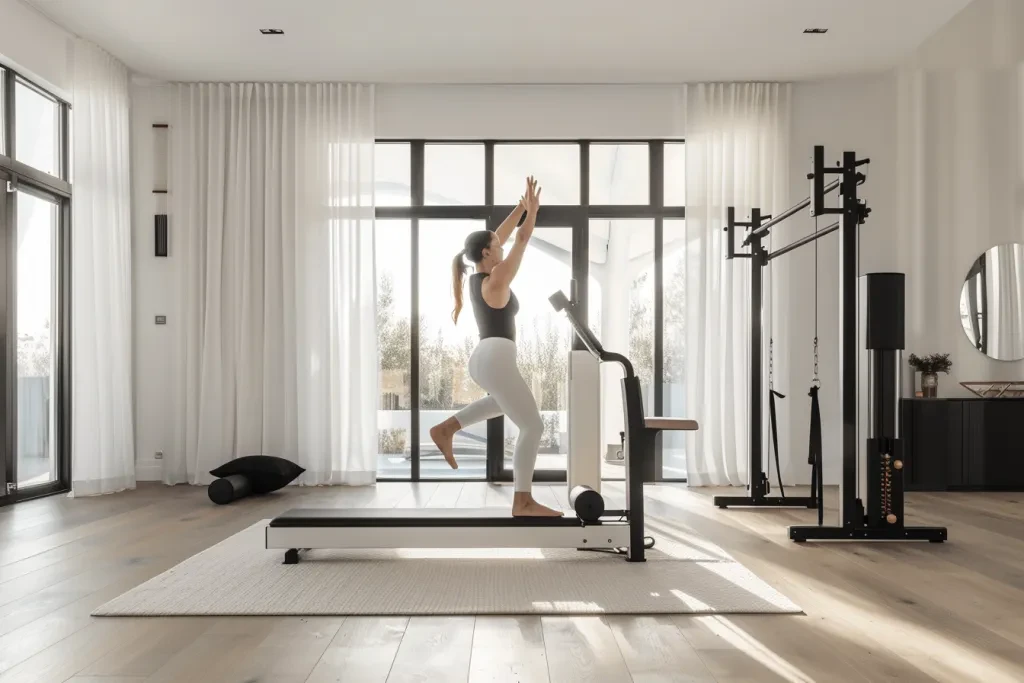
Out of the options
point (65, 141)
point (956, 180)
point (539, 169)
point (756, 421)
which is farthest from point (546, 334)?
point (65, 141)

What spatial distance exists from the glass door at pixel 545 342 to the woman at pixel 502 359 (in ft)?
8.87

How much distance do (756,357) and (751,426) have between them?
44 centimetres

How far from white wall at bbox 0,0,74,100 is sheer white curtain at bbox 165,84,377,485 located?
95 cm

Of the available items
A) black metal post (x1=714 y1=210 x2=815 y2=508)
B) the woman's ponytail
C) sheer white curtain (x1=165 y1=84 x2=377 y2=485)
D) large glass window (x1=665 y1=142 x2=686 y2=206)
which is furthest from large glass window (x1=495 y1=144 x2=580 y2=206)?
the woman's ponytail

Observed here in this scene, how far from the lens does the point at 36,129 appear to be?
5.39 m

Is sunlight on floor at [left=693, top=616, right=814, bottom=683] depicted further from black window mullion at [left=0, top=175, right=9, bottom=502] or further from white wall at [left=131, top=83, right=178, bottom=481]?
white wall at [left=131, top=83, right=178, bottom=481]

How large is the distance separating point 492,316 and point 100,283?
3513 millimetres

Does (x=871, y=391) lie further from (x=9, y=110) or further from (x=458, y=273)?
(x=9, y=110)

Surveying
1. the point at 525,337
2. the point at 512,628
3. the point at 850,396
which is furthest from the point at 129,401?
the point at 850,396

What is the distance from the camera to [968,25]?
19.7 ft

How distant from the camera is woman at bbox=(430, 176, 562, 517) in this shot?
11.3 feet

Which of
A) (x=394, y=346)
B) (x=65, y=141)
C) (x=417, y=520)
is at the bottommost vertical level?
(x=417, y=520)

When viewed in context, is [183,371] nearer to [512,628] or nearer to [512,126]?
[512,126]

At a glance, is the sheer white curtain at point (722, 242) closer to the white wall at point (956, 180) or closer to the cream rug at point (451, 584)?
the white wall at point (956, 180)
